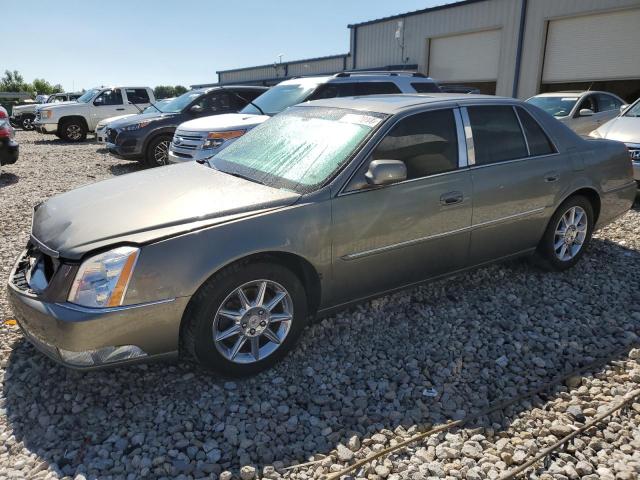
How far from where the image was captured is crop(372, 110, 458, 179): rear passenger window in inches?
137

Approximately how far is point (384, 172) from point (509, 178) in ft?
4.44

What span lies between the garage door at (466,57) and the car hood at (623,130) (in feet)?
36.1

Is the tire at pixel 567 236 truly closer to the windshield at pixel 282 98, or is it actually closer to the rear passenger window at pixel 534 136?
the rear passenger window at pixel 534 136

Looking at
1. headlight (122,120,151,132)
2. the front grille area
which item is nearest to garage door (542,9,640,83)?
headlight (122,120,151,132)

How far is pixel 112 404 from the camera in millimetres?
2842

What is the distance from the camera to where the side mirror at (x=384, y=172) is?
3182mm

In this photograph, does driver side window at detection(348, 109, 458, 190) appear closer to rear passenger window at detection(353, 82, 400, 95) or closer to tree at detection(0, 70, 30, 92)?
rear passenger window at detection(353, 82, 400, 95)

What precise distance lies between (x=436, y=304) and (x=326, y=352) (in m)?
1.15

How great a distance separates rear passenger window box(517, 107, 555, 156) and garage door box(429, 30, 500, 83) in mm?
15115

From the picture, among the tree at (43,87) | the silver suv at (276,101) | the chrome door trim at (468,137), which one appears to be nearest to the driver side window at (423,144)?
the chrome door trim at (468,137)

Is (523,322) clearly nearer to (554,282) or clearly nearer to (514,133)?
(554,282)

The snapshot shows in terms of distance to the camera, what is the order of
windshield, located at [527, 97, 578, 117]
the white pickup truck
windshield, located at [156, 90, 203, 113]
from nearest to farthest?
windshield, located at [527, 97, 578, 117]
windshield, located at [156, 90, 203, 113]
the white pickup truck

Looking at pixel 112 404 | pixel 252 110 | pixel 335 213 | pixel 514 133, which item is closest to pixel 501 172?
pixel 514 133

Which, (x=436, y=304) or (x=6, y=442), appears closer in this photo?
(x=6, y=442)
